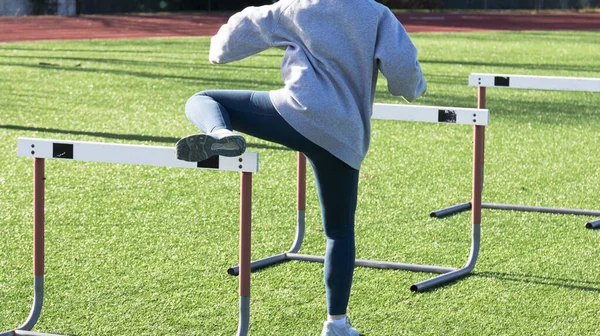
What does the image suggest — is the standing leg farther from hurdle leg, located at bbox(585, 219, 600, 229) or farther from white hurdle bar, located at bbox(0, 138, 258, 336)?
hurdle leg, located at bbox(585, 219, 600, 229)

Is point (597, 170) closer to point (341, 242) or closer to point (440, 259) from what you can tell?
point (440, 259)

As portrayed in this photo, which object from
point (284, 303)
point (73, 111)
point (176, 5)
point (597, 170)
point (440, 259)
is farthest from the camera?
point (176, 5)

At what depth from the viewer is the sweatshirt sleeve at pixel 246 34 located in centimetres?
393

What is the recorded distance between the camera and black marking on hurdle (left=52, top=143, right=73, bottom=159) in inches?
165

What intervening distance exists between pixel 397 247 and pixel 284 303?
1.31 meters

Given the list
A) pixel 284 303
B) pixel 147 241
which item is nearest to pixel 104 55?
pixel 147 241

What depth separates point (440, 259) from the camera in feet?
19.4

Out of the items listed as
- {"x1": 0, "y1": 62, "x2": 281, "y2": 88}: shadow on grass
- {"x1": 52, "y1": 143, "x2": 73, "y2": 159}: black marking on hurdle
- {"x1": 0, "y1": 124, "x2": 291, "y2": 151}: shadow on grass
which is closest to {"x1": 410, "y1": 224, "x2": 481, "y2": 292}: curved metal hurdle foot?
{"x1": 52, "y1": 143, "x2": 73, "y2": 159}: black marking on hurdle

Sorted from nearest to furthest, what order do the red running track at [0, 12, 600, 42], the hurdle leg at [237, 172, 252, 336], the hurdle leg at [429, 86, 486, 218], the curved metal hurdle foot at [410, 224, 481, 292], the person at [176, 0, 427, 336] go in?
the person at [176, 0, 427, 336] < the hurdle leg at [237, 172, 252, 336] < the curved metal hurdle foot at [410, 224, 481, 292] < the hurdle leg at [429, 86, 486, 218] < the red running track at [0, 12, 600, 42]

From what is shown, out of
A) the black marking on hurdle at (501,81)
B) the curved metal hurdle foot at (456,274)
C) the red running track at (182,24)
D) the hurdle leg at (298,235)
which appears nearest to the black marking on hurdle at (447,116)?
the curved metal hurdle foot at (456,274)

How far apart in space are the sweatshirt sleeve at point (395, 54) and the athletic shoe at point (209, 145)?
24.5 inches

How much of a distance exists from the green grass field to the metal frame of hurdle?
0.10 m

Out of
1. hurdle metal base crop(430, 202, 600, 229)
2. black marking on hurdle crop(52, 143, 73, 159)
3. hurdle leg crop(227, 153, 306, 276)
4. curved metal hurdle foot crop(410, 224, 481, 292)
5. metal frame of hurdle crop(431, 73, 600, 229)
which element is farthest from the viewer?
hurdle metal base crop(430, 202, 600, 229)

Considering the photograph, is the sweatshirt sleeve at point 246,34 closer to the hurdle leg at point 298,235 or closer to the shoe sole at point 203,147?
the shoe sole at point 203,147
